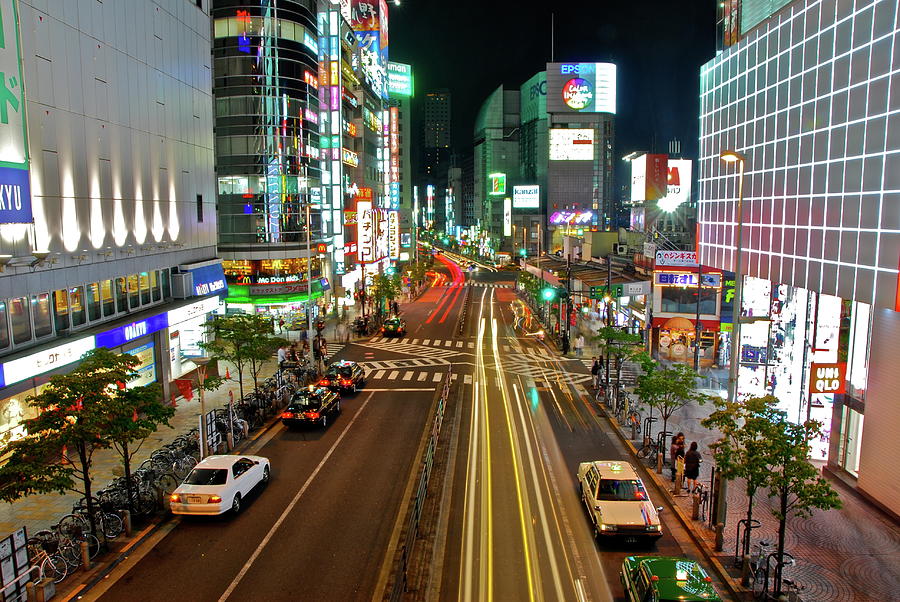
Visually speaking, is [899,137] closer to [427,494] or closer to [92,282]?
[427,494]

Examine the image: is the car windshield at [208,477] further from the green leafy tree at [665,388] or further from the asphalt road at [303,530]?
the green leafy tree at [665,388]

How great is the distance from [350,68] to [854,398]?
69029 mm

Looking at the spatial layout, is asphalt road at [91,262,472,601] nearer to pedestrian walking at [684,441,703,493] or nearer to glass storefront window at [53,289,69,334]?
glass storefront window at [53,289,69,334]

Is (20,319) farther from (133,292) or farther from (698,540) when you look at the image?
(698,540)

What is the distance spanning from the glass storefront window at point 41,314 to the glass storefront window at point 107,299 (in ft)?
12.7

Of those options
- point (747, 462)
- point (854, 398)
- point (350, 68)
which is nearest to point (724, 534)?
point (747, 462)

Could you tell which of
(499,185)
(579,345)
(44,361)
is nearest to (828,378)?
(44,361)

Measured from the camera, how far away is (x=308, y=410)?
90.6 ft

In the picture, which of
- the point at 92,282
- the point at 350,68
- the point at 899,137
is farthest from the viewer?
the point at 350,68

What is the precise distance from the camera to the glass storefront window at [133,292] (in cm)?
3062

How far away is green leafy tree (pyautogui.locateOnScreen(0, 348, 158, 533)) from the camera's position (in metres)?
14.5

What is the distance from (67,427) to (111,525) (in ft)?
9.99

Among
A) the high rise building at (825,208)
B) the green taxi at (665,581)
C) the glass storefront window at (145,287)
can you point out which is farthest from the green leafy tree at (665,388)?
the glass storefront window at (145,287)

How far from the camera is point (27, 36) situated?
2256 centimetres
